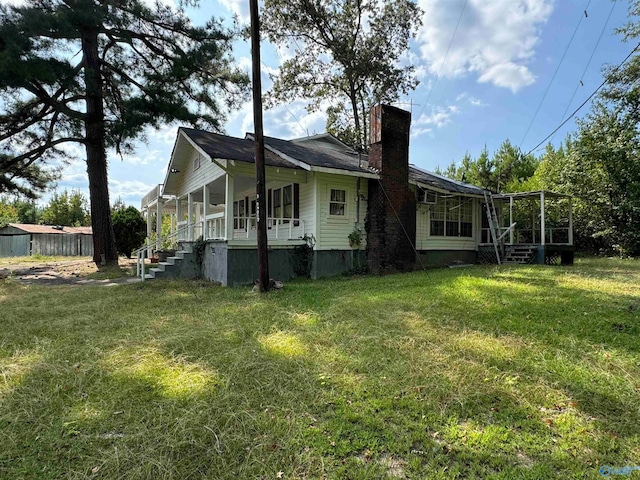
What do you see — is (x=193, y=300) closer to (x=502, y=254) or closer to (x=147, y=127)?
(x=147, y=127)

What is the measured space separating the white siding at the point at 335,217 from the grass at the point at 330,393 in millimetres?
4908

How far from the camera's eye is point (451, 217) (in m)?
14.1

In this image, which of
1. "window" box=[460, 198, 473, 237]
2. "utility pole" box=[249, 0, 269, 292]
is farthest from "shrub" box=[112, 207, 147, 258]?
"window" box=[460, 198, 473, 237]

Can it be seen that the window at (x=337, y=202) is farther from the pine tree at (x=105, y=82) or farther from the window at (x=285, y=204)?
the pine tree at (x=105, y=82)

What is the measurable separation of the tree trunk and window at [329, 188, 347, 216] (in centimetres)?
1020

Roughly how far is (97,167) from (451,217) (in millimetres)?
14905

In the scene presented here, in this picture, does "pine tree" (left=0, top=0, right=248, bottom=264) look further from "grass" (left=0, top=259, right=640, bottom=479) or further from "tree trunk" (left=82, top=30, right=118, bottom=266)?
"grass" (left=0, top=259, right=640, bottom=479)

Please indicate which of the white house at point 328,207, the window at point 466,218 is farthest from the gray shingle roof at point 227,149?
the window at point 466,218

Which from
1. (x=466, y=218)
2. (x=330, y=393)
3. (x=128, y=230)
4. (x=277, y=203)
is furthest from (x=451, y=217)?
(x=128, y=230)

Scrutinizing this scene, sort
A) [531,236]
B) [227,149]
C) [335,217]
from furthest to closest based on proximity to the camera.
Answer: [531,236], [335,217], [227,149]

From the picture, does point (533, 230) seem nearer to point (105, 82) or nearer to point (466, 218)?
point (466, 218)

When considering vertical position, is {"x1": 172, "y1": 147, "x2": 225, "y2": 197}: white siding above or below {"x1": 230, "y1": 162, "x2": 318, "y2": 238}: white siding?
above

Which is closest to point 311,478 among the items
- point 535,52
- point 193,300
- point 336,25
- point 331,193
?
point 193,300

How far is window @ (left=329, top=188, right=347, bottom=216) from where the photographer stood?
35.9 feet
